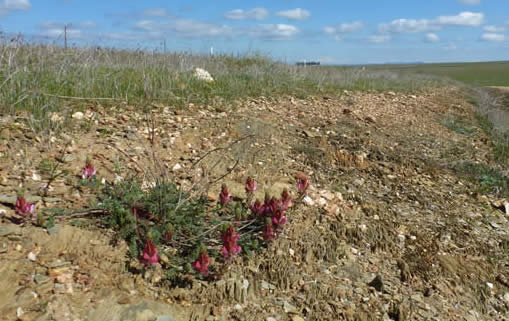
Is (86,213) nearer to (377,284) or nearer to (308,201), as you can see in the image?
(308,201)

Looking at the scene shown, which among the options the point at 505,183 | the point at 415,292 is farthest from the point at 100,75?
the point at 505,183

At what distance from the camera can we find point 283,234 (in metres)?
2.86

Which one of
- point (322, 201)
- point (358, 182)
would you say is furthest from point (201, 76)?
point (322, 201)

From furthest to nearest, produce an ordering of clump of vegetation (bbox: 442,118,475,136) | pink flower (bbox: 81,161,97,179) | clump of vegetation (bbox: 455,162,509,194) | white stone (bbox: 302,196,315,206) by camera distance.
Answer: clump of vegetation (bbox: 442,118,475,136) < clump of vegetation (bbox: 455,162,509,194) < white stone (bbox: 302,196,315,206) < pink flower (bbox: 81,161,97,179)

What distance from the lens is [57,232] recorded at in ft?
7.56

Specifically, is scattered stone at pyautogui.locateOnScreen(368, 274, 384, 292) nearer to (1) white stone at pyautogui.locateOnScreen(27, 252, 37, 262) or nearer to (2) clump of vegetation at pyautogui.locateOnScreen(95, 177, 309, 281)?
(2) clump of vegetation at pyautogui.locateOnScreen(95, 177, 309, 281)

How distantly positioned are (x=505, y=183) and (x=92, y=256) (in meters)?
4.40

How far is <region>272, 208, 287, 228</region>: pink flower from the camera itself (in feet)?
8.68

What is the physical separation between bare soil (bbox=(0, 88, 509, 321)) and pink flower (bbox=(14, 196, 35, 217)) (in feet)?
0.35

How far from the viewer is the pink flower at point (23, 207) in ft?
7.34

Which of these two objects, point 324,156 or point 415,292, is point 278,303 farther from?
point 324,156

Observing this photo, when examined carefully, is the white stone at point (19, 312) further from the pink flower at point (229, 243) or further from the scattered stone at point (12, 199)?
the pink flower at point (229, 243)

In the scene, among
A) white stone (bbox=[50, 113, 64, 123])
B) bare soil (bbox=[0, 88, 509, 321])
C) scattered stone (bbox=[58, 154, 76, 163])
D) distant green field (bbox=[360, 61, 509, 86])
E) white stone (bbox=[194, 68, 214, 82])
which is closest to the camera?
bare soil (bbox=[0, 88, 509, 321])

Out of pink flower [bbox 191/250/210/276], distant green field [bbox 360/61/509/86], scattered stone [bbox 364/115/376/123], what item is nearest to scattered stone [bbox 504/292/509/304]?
pink flower [bbox 191/250/210/276]
